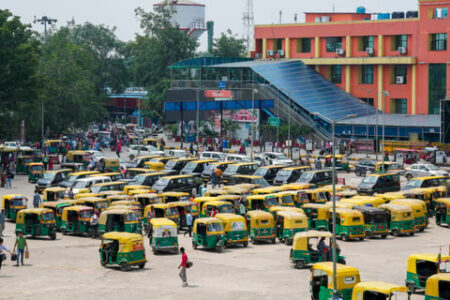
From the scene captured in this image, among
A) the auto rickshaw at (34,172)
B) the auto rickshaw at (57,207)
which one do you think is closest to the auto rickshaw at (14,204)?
the auto rickshaw at (57,207)

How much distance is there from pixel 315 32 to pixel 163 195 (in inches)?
2571

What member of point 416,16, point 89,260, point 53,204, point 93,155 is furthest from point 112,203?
point 416,16

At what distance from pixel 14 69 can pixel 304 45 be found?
47.1 meters

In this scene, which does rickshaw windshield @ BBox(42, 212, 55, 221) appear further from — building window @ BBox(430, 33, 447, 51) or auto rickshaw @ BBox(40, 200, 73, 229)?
building window @ BBox(430, 33, 447, 51)

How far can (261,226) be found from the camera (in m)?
42.5

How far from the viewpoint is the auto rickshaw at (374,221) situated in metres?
43.9

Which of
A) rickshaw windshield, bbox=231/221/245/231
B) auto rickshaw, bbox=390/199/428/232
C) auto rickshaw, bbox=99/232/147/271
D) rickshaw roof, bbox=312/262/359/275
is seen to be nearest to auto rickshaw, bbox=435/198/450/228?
auto rickshaw, bbox=390/199/428/232

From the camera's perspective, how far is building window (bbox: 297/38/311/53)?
112188 millimetres

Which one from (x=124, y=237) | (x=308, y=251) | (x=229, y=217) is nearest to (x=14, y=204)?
(x=229, y=217)

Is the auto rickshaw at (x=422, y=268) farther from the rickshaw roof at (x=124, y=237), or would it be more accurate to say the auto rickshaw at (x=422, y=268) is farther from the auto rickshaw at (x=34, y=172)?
the auto rickshaw at (x=34, y=172)

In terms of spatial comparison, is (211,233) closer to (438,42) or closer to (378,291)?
(378,291)

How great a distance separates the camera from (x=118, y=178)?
59.9 meters

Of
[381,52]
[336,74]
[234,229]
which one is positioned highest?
[381,52]

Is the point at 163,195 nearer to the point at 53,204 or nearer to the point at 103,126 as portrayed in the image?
the point at 53,204
